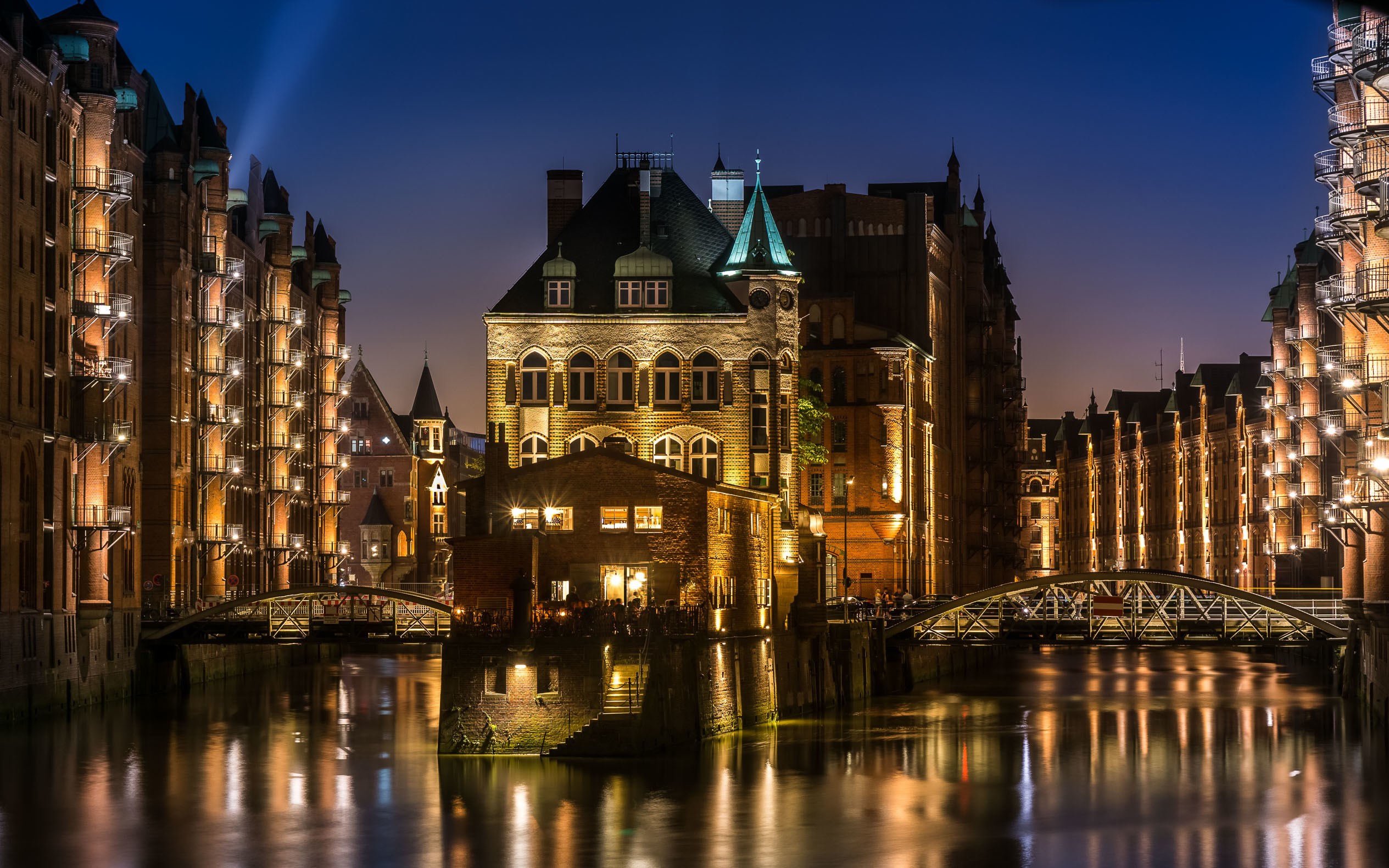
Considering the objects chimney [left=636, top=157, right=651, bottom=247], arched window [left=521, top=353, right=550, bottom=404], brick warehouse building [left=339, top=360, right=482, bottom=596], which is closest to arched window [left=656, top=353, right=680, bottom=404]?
arched window [left=521, top=353, right=550, bottom=404]

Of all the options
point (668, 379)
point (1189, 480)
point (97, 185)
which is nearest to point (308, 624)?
point (668, 379)

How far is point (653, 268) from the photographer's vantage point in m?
77.4

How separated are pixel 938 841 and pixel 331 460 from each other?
256 ft

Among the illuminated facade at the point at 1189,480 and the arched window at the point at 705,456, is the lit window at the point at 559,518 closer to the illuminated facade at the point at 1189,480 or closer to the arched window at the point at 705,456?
the arched window at the point at 705,456

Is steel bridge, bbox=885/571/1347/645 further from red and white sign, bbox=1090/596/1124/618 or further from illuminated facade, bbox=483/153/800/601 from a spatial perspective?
illuminated facade, bbox=483/153/800/601

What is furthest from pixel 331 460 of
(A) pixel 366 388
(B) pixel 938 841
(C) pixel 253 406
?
(B) pixel 938 841

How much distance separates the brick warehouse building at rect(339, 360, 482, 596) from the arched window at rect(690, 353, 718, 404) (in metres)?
67.1

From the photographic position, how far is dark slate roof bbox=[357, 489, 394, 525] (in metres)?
146

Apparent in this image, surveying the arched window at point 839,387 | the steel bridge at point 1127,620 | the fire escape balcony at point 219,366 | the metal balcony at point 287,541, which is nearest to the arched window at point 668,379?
the steel bridge at point 1127,620

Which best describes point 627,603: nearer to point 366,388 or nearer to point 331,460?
point 331,460

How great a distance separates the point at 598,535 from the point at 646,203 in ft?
72.9

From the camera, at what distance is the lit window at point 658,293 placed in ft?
254

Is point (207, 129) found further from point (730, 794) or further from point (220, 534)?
point (730, 794)

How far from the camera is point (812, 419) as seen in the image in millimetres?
93250
